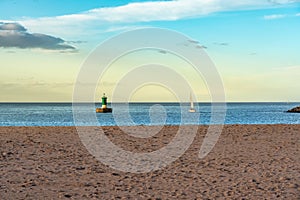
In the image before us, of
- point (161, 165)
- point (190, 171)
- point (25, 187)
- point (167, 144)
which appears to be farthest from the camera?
point (167, 144)

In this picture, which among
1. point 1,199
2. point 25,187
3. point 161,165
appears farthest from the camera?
point 161,165

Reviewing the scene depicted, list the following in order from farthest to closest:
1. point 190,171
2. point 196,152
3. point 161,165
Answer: point 196,152
point 161,165
point 190,171

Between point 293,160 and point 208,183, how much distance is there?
445 centimetres

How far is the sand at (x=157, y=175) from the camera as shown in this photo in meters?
9.31

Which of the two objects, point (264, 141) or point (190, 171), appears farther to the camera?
point (264, 141)

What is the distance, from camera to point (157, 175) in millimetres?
11516

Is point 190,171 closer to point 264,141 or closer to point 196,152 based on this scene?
point 196,152

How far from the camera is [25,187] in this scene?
32.2 ft

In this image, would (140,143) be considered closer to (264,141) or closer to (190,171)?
(264,141)

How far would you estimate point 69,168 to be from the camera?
12.4 m

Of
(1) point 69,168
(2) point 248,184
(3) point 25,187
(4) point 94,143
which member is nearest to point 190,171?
(2) point 248,184

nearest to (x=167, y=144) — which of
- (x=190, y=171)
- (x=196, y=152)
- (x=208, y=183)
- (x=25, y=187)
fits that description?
(x=196, y=152)

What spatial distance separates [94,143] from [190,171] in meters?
7.86

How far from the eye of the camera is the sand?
30.6ft
